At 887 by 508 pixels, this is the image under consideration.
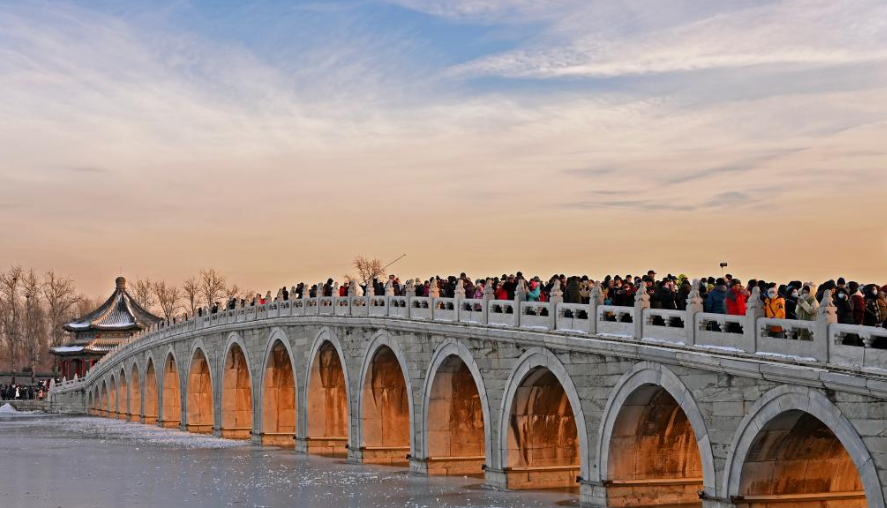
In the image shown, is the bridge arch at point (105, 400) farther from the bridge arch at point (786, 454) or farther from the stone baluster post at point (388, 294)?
the bridge arch at point (786, 454)

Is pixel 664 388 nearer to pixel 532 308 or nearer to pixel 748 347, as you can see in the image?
pixel 748 347

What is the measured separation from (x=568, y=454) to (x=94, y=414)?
5243cm

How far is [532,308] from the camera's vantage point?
940 inches

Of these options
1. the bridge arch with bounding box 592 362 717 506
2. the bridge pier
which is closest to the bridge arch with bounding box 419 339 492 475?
the bridge pier

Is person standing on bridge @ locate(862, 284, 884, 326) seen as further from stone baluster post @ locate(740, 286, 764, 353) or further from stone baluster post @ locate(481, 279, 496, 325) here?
stone baluster post @ locate(481, 279, 496, 325)

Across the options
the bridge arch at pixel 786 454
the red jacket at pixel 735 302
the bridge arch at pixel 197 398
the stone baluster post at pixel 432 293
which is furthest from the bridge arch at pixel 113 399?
the bridge arch at pixel 786 454

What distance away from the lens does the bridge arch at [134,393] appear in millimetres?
60938

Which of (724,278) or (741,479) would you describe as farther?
(724,278)

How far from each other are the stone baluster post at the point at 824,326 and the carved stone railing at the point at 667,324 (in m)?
0.01

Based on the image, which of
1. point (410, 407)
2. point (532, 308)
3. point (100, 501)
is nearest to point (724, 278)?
point (532, 308)

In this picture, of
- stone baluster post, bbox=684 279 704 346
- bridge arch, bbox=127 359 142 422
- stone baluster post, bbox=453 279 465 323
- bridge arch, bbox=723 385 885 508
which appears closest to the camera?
bridge arch, bbox=723 385 885 508

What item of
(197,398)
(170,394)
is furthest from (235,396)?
(170,394)

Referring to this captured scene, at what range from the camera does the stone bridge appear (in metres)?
16.2

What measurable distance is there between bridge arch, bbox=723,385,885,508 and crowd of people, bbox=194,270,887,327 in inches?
54.4
